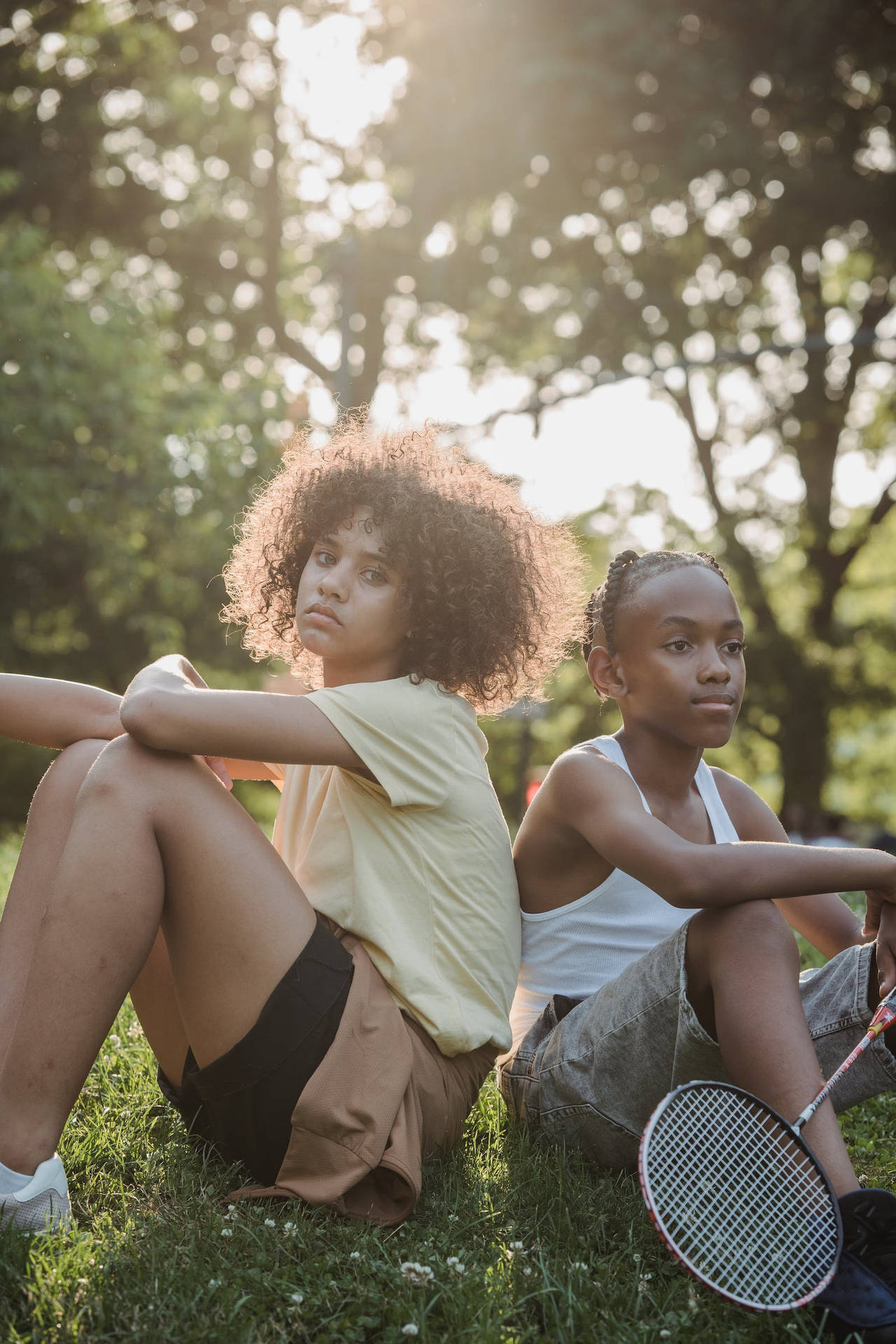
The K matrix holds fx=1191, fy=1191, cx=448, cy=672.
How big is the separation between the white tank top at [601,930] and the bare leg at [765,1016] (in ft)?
1.65

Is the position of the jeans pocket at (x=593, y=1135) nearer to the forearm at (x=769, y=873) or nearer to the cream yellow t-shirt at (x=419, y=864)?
the cream yellow t-shirt at (x=419, y=864)

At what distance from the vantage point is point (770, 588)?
2067 cm

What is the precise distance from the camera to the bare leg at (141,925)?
2236 millimetres

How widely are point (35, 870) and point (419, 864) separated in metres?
0.83

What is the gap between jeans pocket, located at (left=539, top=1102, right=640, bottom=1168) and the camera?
2.68m

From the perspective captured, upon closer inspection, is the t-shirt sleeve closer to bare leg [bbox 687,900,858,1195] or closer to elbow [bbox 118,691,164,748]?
elbow [bbox 118,691,164,748]

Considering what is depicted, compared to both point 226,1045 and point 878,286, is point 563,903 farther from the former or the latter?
point 878,286

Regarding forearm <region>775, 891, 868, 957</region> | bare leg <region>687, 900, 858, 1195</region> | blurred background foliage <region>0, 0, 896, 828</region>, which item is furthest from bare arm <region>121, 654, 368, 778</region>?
blurred background foliage <region>0, 0, 896, 828</region>

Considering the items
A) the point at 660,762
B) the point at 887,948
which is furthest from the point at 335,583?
the point at 887,948

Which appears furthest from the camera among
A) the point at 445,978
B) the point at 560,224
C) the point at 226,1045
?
the point at 560,224

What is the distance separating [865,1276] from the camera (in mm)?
1980

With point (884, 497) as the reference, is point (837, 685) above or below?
below

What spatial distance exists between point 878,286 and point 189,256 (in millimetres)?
10937

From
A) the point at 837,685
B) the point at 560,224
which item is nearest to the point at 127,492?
the point at 560,224
